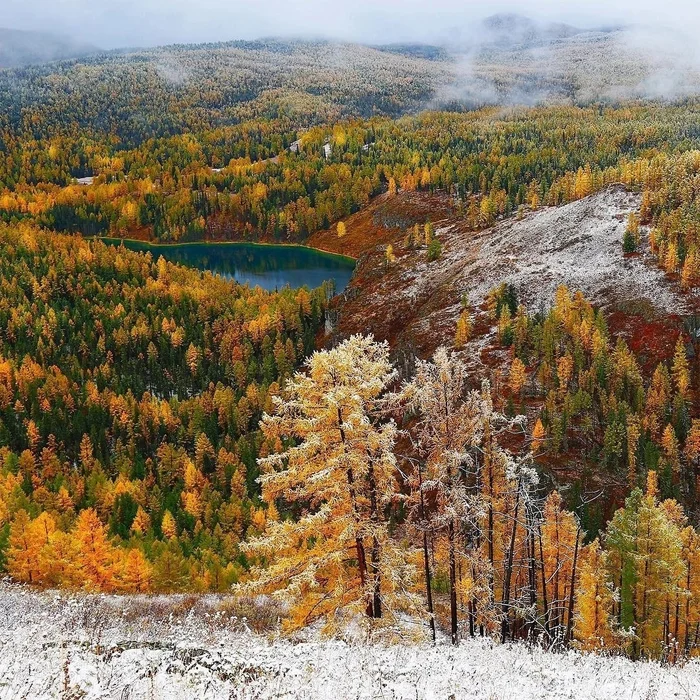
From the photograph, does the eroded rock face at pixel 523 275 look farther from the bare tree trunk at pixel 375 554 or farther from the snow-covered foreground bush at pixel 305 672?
the snow-covered foreground bush at pixel 305 672

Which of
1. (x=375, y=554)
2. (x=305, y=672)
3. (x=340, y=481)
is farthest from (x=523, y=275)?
(x=305, y=672)

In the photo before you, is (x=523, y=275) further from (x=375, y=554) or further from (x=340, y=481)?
(x=340, y=481)

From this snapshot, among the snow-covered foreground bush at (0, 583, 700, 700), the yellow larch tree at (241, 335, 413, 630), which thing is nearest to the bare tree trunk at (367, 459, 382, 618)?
the yellow larch tree at (241, 335, 413, 630)

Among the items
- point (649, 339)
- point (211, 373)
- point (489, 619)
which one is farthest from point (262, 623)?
point (211, 373)

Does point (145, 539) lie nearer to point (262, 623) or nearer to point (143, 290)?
point (262, 623)

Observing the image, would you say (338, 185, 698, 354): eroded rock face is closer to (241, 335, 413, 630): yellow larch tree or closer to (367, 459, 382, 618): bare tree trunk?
(367, 459, 382, 618): bare tree trunk

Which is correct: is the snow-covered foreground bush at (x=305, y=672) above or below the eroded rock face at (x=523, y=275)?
above

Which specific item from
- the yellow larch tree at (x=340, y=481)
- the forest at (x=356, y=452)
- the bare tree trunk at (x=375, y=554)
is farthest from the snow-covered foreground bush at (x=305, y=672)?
the forest at (x=356, y=452)
